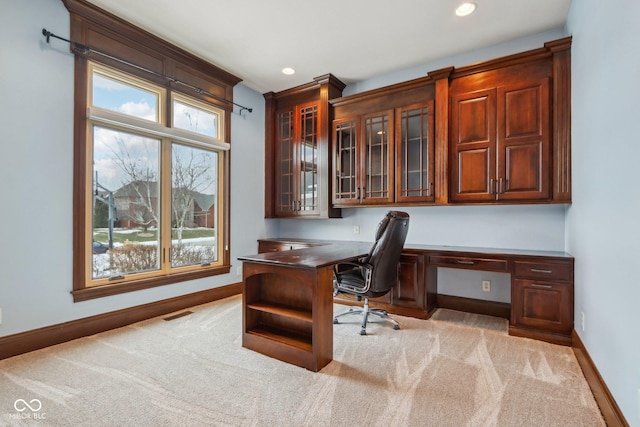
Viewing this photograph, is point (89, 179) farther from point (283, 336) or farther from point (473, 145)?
point (473, 145)

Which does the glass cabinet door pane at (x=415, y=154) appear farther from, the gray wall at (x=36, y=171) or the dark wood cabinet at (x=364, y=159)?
the gray wall at (x=36, y=171)

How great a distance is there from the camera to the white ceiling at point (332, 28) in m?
2.74

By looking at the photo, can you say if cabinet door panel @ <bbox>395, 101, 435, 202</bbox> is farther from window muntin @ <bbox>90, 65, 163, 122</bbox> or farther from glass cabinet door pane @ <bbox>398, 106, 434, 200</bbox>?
window muntin @ <bbox>90, 65, 163, 122</bbox>

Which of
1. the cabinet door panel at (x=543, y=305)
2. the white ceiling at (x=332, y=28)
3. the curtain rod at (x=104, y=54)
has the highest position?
the white ceiling at (x=332, y=28)

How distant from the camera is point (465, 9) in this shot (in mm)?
2760

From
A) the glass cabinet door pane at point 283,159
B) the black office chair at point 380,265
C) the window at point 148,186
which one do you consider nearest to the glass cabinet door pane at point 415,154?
the black office chair at point 380,265

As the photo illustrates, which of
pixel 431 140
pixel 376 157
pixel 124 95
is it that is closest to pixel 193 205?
pixel 124 95

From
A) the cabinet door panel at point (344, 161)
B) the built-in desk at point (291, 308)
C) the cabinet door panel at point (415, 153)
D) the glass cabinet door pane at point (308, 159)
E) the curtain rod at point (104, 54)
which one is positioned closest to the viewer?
the built-in desk at point (291, 308)

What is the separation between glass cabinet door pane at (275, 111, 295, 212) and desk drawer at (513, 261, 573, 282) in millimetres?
3037

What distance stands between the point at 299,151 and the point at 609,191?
138 inches

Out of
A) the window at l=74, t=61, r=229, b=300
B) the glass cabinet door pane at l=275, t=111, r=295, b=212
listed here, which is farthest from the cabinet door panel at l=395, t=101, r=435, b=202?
the window at l=74, t=61, r=229, b=300

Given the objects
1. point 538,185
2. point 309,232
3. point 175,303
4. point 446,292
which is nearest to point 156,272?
point 175,303

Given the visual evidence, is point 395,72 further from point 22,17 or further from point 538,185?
point 22,17

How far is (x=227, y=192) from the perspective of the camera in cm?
417
